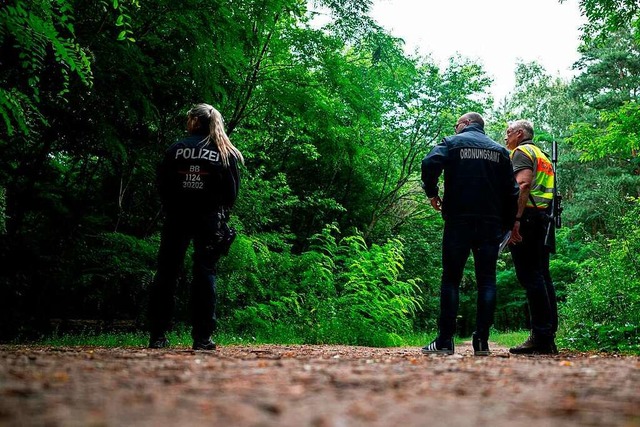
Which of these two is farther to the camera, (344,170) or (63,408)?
(344,170)

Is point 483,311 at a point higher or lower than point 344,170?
lower

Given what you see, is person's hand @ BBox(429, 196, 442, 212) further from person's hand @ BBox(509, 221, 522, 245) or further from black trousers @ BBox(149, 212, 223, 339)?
black trousers @ BBox(149, 212, 223, 339)

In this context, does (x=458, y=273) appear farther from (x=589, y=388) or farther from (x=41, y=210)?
(x=41, y=210)

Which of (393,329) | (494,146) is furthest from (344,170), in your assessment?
(494,146)

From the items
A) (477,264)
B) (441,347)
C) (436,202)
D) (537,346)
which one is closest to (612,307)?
(537,346)

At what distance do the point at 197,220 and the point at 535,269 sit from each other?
3492mm

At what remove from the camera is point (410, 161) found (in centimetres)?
2209

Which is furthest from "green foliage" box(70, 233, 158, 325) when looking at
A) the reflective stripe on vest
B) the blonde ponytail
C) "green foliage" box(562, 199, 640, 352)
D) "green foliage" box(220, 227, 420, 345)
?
"green foliage" box(562, 199, 640, 352)

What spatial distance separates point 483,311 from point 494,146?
5.21ft

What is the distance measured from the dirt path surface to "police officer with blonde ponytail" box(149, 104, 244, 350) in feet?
6.52

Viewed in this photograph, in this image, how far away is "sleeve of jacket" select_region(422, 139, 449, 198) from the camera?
5.35 metres

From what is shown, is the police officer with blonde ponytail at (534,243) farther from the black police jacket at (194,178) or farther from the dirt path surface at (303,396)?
the black police jacket at (194,178)

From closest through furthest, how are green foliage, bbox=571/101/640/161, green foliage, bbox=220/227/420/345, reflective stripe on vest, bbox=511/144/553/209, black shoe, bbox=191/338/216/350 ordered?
1. black shoe, bbox=191/338/216/350
2. reflective stripe on vest, bbox=511/144/553/209
3. green foliage, bbox=220/227/420/345
4. green foliage, bbox=571/101/640/161

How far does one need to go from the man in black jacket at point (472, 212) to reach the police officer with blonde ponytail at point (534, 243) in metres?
0.50
